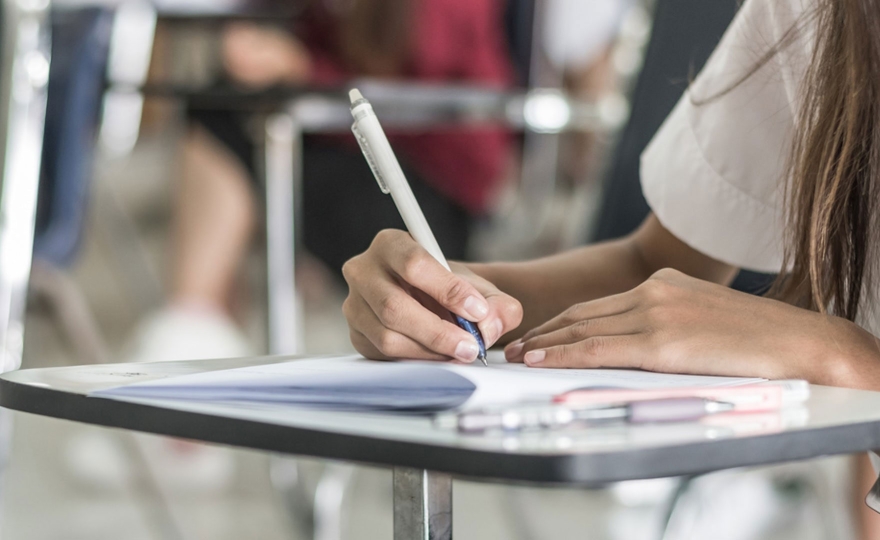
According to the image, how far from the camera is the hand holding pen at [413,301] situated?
0.47m

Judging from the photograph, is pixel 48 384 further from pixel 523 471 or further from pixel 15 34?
pixel 15 34

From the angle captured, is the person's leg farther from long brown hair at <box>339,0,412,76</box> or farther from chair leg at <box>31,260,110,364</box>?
chair leg at <box>31,260,110,364</box>

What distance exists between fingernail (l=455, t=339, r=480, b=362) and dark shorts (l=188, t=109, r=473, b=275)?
1294mm

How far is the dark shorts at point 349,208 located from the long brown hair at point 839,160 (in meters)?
1.21

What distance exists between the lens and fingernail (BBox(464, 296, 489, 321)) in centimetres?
47

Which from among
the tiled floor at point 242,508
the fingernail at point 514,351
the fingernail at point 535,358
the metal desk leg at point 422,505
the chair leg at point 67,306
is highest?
the fingernail at point 535,358

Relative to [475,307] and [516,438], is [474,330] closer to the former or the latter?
[475,307]

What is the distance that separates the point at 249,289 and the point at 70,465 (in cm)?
102

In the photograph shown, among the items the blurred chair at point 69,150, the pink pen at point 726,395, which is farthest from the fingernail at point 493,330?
the blurred chair at point 69,150

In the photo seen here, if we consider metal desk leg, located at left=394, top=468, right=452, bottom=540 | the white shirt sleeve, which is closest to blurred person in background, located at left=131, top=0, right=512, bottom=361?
the white shirt sleeve

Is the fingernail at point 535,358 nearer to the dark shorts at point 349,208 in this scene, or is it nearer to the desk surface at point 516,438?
the desk surface at point 516,438

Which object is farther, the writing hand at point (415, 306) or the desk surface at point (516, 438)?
the writing hand at point (415, 306)

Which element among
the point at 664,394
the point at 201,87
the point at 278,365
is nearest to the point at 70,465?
the point at 201,87

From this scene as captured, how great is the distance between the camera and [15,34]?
4.16 feet
